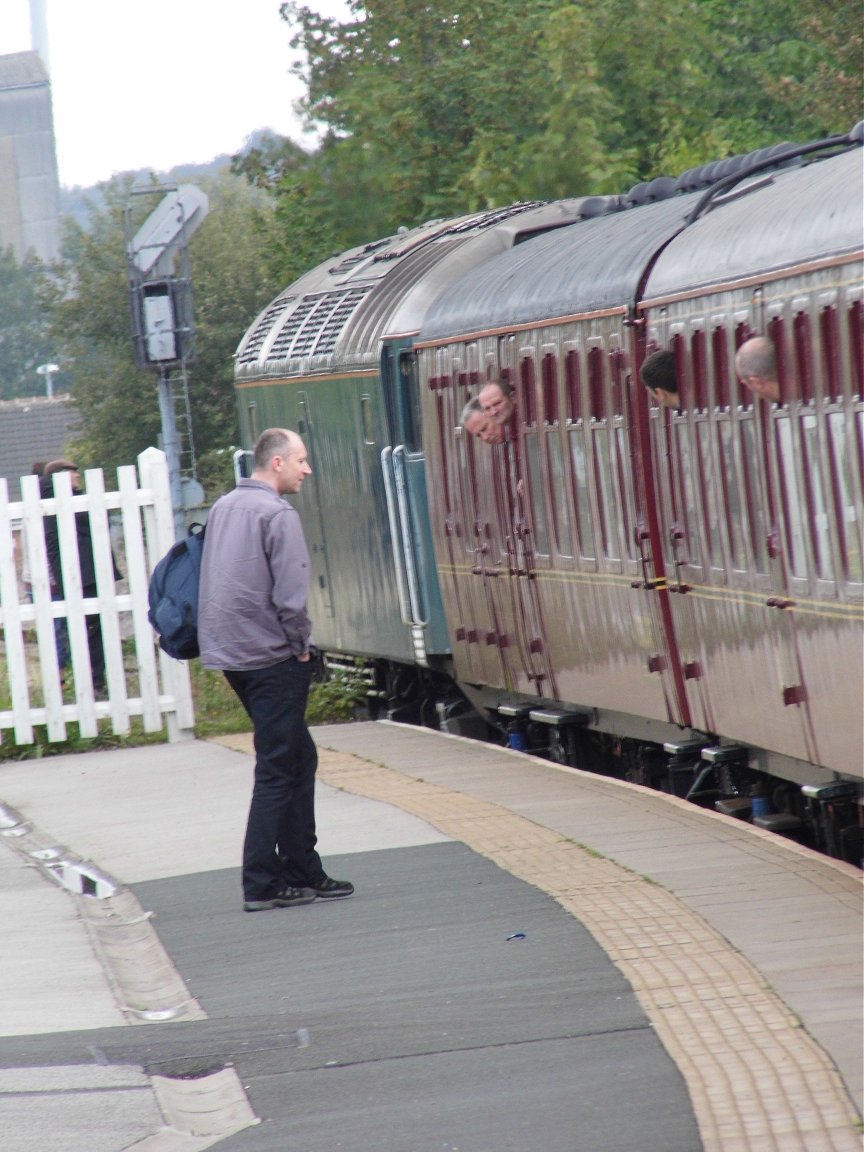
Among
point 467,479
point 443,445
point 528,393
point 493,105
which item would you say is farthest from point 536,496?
point 493,105

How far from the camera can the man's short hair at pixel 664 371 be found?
31.9ft

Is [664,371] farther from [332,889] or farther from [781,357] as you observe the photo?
[332,889]

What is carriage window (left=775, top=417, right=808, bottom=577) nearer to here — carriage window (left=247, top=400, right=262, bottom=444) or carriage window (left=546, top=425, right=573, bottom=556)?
carriage window (left=546, top=425, right=573, bottom=556)

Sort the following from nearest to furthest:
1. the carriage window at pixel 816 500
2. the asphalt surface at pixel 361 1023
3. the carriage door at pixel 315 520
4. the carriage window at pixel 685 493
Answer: the asphalt surface at pixel 361 1023 < the carriage window at pixel 816 500 < the carriage window at pixel 685 493 < the carriage door at pixel 315 520

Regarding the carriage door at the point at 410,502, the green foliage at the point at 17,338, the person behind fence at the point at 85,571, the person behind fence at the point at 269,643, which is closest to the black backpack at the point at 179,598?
the person behind fence at the point at 269,643

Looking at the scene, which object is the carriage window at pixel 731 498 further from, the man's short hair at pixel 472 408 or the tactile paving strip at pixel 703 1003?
the man's short hair at pixel 472 408

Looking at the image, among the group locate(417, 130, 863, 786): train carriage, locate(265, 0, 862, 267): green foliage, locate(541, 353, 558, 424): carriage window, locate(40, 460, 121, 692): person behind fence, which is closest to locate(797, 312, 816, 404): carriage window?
locate(417, 130, 863, 786): train carriage

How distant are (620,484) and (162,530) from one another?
147 inches

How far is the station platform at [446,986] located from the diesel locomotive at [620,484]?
659 millimetres

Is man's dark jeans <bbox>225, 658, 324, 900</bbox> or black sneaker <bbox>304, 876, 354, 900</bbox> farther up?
man's dark jeans <bbox>225, 658, 324, 900</bbox>

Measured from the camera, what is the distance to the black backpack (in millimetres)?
8422

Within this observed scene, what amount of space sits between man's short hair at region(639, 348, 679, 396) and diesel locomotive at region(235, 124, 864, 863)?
0.10 feet

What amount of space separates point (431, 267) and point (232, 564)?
270 inches

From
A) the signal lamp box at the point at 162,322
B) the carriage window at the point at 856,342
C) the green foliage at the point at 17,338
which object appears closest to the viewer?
the carriage window at the point at 856,342
